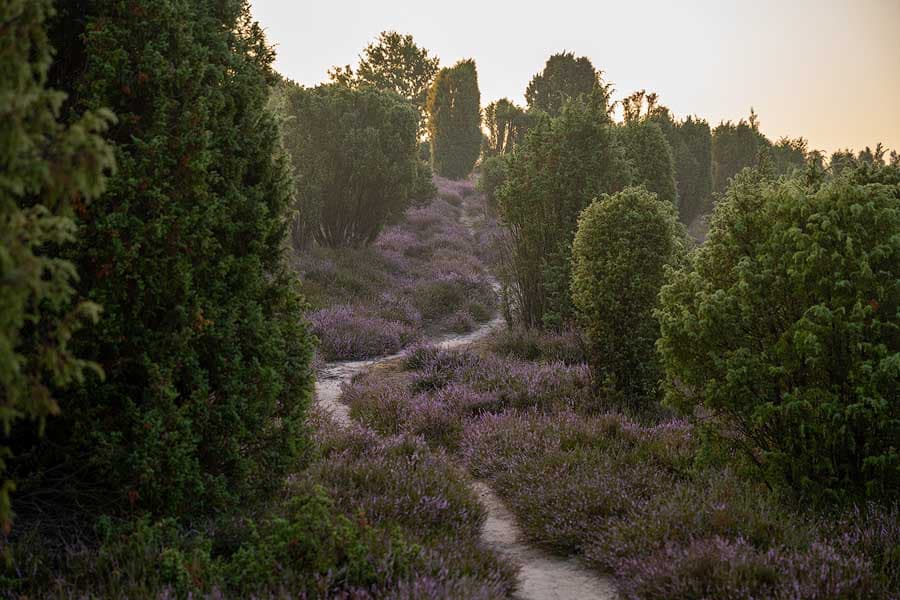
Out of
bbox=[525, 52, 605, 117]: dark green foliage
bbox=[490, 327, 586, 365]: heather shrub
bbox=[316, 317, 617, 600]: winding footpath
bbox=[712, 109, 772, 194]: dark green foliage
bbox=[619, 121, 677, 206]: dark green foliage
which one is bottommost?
bbox=[316, 317, 617, 600]: winding footpath

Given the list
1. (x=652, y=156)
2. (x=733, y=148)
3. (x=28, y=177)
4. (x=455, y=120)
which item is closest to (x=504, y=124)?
(x=455, y=120)

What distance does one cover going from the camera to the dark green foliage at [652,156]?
16.8 m

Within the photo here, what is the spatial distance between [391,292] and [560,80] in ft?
86.4

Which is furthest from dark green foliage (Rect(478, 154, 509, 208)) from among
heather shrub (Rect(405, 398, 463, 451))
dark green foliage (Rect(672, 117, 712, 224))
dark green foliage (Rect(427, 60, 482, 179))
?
heather shrub (Rect(405, 398, 463, 451))

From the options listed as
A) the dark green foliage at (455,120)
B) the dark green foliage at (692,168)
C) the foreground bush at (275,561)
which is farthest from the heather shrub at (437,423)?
the dark green foliage at (455,120)

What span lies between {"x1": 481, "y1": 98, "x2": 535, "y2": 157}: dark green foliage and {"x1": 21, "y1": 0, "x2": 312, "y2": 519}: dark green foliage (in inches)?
1414

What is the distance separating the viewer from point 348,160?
58.0ft

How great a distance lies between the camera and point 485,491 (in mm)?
5953

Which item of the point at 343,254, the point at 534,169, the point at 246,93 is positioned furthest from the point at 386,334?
the point at 246,93

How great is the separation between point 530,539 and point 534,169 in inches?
297

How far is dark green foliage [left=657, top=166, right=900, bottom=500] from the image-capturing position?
4.58 meters

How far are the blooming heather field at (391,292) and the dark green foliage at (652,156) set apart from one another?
5.05 meters

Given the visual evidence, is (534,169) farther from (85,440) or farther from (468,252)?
(468,252)

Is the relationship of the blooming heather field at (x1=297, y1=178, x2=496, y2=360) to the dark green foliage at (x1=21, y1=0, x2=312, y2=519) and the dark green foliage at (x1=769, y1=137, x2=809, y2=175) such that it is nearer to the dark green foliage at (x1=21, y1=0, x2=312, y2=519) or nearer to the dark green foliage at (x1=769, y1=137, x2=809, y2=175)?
the dark green foliage at (x1=21, y1=0, x2=312, y2=519)
